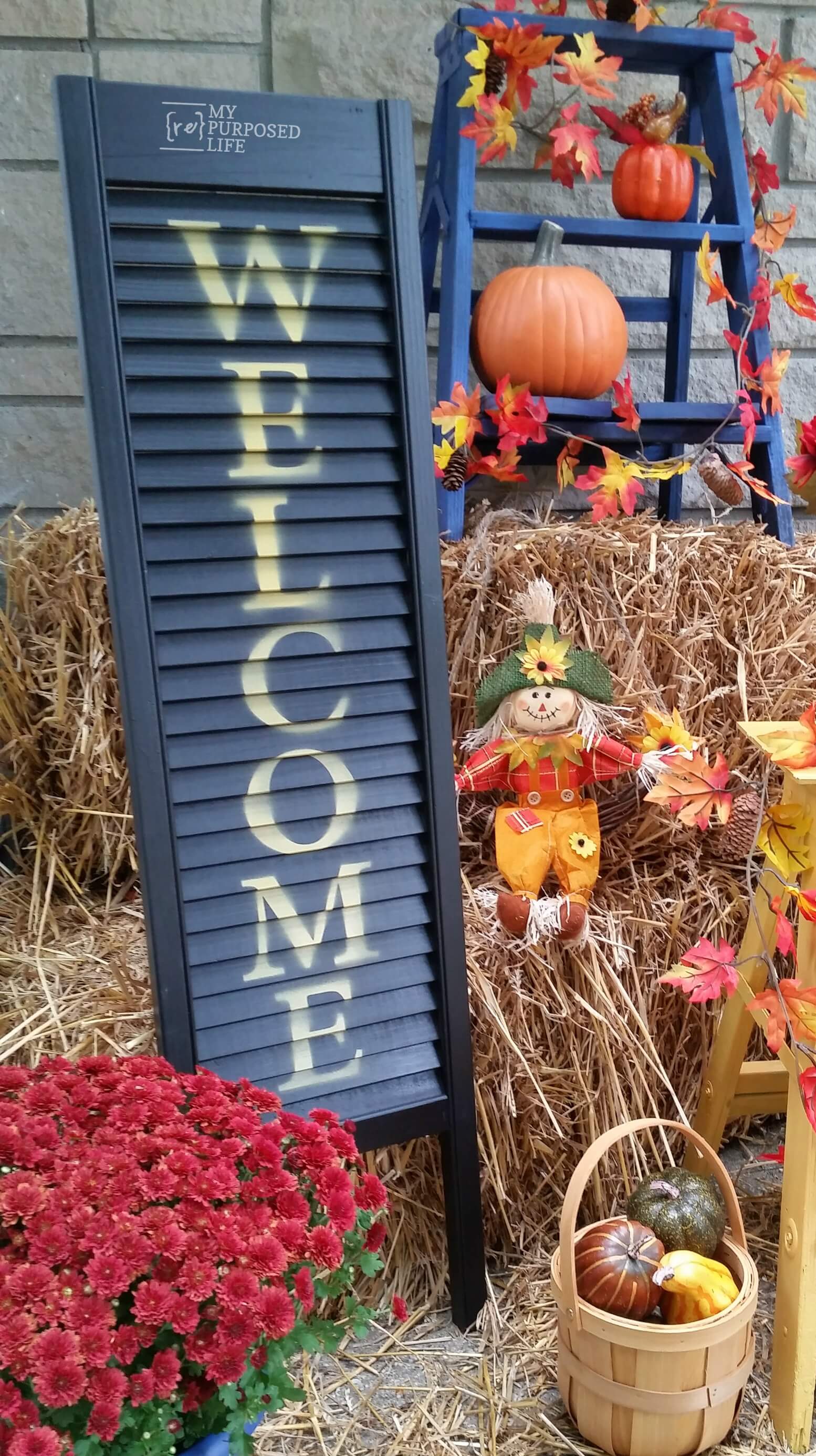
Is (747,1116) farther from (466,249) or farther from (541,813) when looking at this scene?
(466,249)

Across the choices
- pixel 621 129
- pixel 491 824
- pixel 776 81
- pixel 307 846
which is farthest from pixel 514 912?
pixel 776 81

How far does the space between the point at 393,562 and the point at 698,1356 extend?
2.94 feet

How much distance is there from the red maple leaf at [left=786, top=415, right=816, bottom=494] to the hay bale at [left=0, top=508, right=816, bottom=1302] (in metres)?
0.25

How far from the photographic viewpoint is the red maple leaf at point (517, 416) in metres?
1.43

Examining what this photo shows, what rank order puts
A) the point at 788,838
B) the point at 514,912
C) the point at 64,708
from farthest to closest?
the point at 64,708 → the point at 514,912 → the point at 788,838

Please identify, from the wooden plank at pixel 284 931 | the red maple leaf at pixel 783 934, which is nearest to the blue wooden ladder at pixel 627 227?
the wooden plank at pixel 284 931

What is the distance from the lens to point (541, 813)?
1.33 m

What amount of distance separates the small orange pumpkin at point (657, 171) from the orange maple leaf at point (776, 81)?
0.11 metres

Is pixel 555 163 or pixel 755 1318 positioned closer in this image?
pixel 755 1318

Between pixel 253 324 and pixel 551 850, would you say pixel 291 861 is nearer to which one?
pixel 551 850

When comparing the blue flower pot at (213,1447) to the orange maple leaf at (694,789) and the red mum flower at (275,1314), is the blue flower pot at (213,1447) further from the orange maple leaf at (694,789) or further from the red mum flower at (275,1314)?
the orange maple leaf at (694,789)

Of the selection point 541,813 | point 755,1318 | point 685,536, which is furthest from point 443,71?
point 755,1318

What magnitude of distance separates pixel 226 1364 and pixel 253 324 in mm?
950

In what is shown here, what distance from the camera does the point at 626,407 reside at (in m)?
1.44
